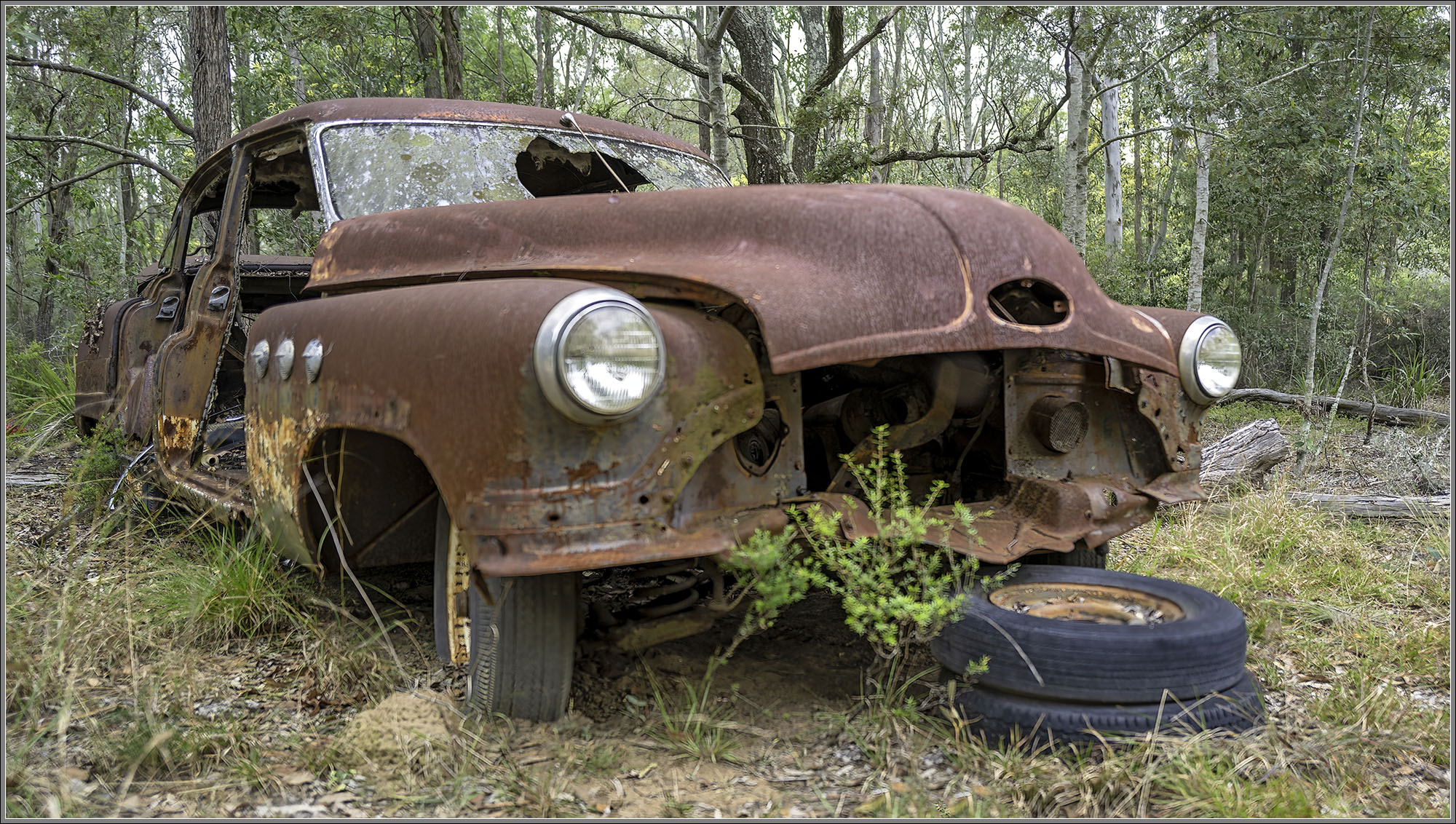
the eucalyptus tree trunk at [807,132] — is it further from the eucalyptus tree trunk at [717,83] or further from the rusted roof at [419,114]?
the rusted roof at [419,114]

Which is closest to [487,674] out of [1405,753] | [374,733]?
[374,733]

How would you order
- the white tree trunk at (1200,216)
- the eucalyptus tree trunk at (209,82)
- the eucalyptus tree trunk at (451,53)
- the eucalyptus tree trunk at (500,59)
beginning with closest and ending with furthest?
the eucalyptus tree trunk at (209,82), the eucalyptus tree trunk at (451,53), the white tree trunk at (1200,216), the eucalyptus tree trunk at (500,59)

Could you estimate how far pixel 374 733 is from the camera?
2154 millimetres

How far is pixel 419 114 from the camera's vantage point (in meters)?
3.40

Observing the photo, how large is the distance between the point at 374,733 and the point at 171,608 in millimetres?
1164

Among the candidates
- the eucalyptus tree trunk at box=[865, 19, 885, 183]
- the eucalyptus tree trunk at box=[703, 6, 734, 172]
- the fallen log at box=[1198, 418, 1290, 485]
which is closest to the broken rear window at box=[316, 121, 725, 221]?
the eucalyptus tree trunk at box=[703, 6, 734, 172]

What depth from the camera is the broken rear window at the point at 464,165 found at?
3.18 m

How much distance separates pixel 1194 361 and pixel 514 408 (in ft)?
6.38

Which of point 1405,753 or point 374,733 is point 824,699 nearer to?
point 374,733

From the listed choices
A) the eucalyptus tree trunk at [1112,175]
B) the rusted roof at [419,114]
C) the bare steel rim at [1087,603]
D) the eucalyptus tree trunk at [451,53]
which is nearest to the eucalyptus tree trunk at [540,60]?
the eucalyptus tree trunk at [451,53]

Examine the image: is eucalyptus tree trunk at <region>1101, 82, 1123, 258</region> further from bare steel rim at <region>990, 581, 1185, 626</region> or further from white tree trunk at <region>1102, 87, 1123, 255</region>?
bare steel rim at <region>990, 581, 1185, 626</region>

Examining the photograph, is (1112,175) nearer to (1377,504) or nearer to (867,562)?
(1377,504)

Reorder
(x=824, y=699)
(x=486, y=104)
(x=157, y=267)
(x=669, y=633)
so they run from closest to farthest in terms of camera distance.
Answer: (x=669, y=633) → (x=824, y=699) → (x=486, y=104) → (x=157, y=267)

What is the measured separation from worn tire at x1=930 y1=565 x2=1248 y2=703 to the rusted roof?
2416mm
